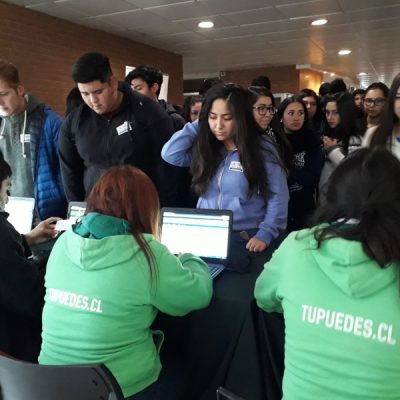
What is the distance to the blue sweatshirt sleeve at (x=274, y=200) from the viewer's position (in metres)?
1.66

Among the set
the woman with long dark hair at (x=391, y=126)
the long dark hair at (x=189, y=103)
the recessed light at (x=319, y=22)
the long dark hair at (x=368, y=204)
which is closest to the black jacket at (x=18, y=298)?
the long dark hair at (x=368, y=204)

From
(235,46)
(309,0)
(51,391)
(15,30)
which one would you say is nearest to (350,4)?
(309,0)

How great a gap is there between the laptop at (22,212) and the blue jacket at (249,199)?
3.11ft

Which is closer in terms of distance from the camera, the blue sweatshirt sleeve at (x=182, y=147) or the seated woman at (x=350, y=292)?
the seated woman at (x=350, y=292)

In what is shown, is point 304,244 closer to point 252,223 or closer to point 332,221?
point 332,221

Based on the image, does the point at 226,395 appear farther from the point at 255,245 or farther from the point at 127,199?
the point at 255,245

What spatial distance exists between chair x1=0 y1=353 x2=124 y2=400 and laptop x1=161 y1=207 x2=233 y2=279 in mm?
661

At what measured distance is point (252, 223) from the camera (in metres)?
1.73

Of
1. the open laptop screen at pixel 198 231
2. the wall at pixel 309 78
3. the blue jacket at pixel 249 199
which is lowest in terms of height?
the open laptop screen at pixel 198 231

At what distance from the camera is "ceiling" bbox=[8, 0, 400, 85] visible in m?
4.68

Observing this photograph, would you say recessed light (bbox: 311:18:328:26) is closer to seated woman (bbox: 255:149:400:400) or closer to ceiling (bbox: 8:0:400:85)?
ceiling (bbox: 8:0:400:85)

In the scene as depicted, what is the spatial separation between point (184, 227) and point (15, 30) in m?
4.20

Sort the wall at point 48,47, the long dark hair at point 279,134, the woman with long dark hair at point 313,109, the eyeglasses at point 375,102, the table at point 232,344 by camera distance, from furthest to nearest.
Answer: the wall at point 48,47, the woman with long dark hair at point 313,109, the eyeglasses at point 375,102, the long dark hair at point 279,134, the table at point 232,344

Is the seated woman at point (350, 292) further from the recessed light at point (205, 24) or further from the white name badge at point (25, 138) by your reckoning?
the recessed light at point (205, 24)
